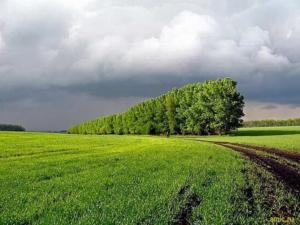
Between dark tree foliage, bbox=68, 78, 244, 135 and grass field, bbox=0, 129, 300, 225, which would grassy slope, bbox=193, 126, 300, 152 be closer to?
dark tree foliage, bbox=68, 78, 244, 135

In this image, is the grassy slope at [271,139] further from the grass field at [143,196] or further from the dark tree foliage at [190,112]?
the grass field at [143,196]

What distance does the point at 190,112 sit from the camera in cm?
13525

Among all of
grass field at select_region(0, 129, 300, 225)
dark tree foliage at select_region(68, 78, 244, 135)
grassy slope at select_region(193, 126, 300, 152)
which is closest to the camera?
grass field at select_region(0, 129, 300, 225)

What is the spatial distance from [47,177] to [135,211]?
11232 millimetres

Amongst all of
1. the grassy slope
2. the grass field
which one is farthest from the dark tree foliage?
the grass field

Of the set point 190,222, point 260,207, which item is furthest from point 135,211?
point 260,207

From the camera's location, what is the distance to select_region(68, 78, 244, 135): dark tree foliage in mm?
123750

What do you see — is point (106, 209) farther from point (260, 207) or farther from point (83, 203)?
point (260, 207)

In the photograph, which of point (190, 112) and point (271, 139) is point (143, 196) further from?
point (190, 112)

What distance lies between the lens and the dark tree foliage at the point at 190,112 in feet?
406

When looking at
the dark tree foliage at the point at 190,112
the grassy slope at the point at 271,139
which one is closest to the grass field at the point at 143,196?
the grassy slope at the point at 271,139

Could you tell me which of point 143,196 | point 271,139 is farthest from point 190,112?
point 143,196

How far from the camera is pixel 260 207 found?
1544 cm

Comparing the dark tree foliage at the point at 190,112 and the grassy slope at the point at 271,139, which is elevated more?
the dark tree foliage at the point at 190,112
